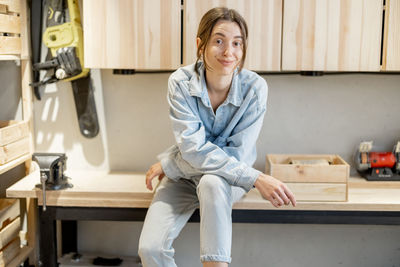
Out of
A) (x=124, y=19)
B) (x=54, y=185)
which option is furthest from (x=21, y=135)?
(x=124, y=19)

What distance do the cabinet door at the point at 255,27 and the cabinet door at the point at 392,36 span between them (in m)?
0.46

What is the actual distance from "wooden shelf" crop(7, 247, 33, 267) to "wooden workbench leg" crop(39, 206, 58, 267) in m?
0.20

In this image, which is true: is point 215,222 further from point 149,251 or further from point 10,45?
point 10,45

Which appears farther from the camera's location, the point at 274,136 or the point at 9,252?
the point at 274,136

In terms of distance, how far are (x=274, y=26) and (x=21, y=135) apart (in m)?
1.29

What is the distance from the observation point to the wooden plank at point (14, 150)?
2314 mm

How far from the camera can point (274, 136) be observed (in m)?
2.70

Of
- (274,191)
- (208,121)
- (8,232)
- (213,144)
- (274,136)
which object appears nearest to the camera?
(274,191)

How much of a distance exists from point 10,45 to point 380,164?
5.96ft

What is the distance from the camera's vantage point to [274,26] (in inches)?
89.9

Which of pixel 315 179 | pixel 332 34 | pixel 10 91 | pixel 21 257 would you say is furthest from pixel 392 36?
pixel 21 257

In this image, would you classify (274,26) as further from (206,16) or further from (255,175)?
(255,175)

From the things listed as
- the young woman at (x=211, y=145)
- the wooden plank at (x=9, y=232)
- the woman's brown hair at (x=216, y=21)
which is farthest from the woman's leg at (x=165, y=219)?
the wooden plank at (x=9, y=232)

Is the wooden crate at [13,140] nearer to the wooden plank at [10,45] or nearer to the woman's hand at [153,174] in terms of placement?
the wooden plank at [10,45]
